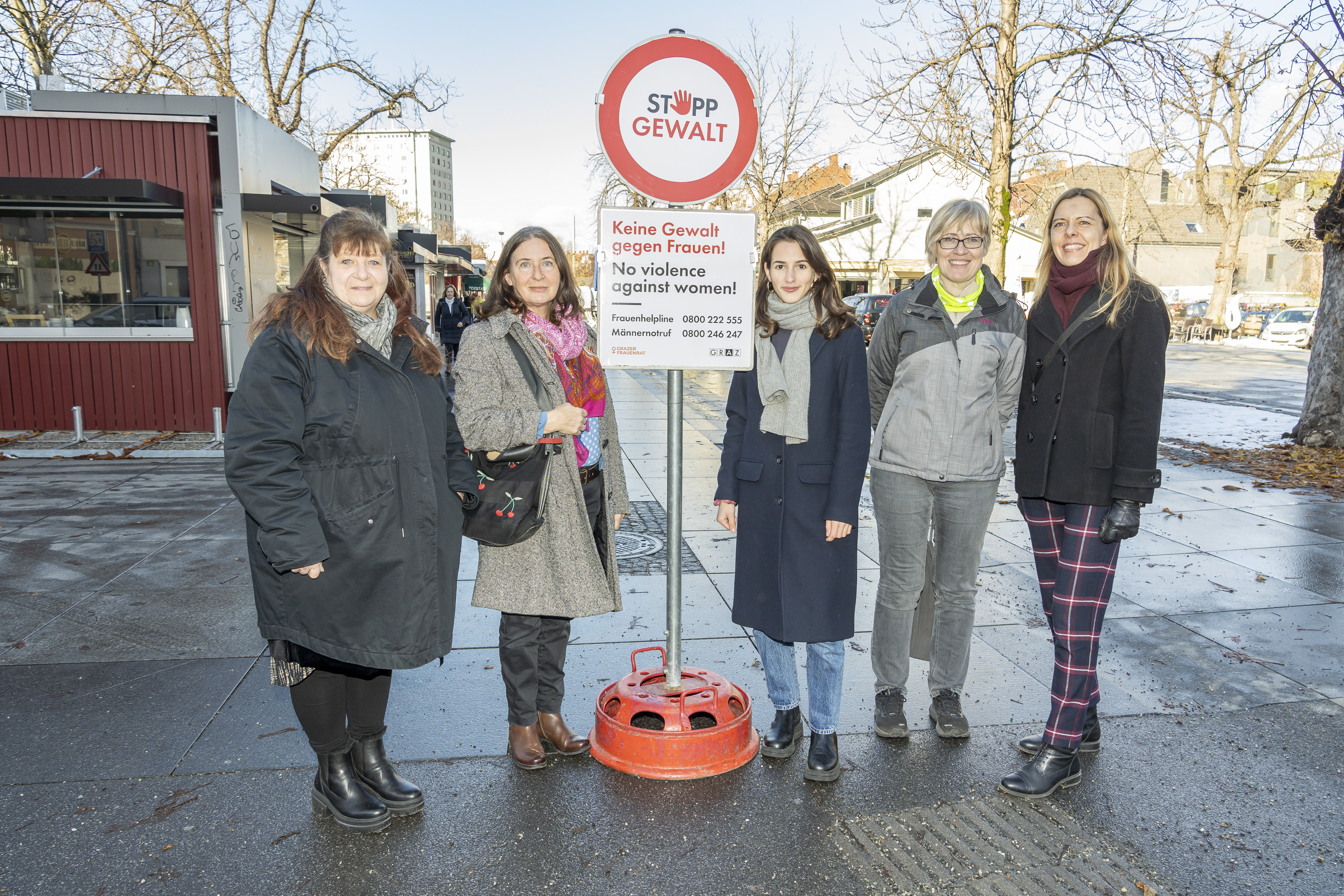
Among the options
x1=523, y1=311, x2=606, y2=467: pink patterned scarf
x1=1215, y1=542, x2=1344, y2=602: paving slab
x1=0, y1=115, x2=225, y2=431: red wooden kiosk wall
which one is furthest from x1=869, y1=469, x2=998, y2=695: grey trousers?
x1=0, y1=115, x2=225, y2=431: red wooden kiosk wall

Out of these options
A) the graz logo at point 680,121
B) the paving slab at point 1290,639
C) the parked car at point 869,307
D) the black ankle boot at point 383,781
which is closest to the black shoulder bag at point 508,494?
the black ankle boot at point 383,781

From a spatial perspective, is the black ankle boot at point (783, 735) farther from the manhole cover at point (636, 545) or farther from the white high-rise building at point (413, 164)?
the white high-rise building at point (413, 164)

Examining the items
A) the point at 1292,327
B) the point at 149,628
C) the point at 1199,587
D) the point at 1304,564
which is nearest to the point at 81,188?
the point at 149,628

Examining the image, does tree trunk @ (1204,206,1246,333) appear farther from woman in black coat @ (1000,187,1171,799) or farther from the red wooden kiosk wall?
woman in black coat @ (1000,187,1171,799)

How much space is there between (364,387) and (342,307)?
282 millimetres

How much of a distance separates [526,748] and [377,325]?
5.37ft

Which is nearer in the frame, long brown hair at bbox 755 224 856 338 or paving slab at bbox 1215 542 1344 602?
long brown hair at bbox 755 224 856 338

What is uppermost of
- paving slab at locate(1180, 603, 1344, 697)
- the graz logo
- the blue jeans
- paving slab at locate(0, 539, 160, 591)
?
the graz logo

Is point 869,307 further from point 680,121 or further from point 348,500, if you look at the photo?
point 348,500

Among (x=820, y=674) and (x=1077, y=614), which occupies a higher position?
(x=1077, y=614)

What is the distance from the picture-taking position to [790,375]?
3.21m

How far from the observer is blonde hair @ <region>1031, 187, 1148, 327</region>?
3104 mm

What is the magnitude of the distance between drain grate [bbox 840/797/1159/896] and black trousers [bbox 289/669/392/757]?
163 cm

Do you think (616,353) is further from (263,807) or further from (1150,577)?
(1150,577)
